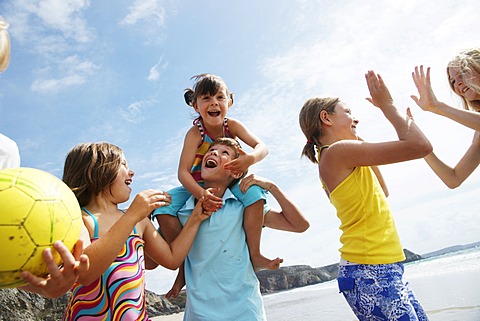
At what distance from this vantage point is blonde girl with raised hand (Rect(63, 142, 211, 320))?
2660 mm

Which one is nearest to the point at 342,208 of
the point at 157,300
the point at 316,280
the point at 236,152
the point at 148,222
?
the point at 236,152

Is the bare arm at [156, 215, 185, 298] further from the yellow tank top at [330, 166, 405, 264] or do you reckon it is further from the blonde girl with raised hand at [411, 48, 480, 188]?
the blonde girl with raised hand at [411, 48, 480, 188]

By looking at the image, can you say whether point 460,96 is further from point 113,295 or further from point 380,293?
point 113,295

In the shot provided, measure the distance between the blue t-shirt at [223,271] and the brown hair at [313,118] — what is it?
0.60 meters

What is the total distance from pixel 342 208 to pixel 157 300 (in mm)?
13198

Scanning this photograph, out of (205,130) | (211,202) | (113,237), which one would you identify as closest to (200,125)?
(205,130)

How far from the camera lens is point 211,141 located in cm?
437

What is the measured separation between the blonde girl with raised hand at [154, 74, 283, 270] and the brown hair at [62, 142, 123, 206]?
2.45ft

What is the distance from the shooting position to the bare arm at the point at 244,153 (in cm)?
368

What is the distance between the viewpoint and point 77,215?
2.25m

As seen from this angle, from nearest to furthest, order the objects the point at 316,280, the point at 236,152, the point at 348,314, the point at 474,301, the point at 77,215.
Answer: the point at 77,215
the point at 236,152
the point at 474,301
the point at 348,314
the point at 316,280

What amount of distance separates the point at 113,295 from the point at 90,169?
94 centimetres

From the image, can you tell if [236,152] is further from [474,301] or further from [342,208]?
[474,301]

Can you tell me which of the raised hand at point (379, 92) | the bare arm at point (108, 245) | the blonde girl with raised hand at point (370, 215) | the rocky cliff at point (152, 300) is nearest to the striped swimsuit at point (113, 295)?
the bare arm at point (108, 245)
